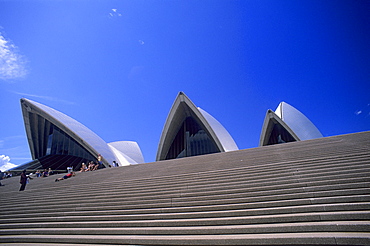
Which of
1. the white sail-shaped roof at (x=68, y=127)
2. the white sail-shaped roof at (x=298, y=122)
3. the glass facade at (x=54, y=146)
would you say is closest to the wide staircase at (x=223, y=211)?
the white sail-shaped roof at (x=68, y=127)

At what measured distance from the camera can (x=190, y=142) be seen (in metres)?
23.0

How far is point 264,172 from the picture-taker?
5.14 meters

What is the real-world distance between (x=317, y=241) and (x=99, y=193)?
5.33m

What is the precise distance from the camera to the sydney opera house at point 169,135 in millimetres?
20938

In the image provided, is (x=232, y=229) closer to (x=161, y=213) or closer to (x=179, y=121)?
(x=161, y=213)

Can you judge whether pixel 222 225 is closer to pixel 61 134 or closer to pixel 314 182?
pixel 314 182

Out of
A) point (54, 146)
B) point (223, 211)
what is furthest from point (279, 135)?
point (54, 146)

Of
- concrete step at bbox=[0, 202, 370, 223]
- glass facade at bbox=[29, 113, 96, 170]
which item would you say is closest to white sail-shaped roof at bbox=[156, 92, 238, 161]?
glass facade at bbox=[29, 113, 96, 170]

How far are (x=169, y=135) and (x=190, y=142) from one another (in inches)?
109

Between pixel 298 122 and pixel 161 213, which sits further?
pixel 298 122

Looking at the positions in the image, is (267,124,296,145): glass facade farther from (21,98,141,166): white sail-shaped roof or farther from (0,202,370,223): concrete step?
(0,202,370,223): concrete step

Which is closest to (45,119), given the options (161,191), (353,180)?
(161,191)

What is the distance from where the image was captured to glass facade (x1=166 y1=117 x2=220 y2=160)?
22484mm

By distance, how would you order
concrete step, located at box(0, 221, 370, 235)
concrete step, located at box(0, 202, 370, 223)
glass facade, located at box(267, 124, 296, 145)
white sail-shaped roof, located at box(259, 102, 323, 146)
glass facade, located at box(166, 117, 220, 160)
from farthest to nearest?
glass facade, located at box(267, 124, 296, 145)
glass facade, located at box(166, 117, 220, 160)
white sail-shaped roof, located at box(259, 102, 323, 146)
concrete step, located at box(0, 202, 370, 223)
concrete step, located at box(0, 221, 370, 235)
